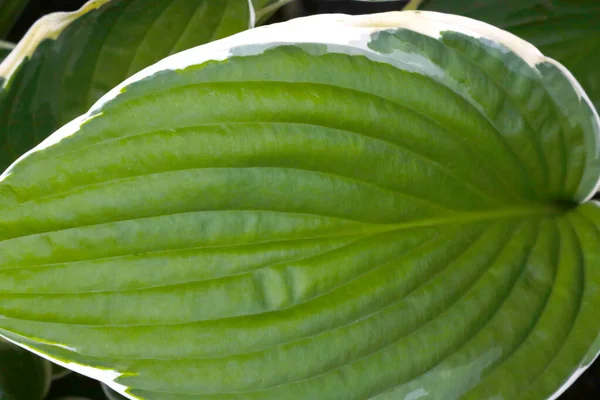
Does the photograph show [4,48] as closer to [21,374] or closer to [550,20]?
[21,374]

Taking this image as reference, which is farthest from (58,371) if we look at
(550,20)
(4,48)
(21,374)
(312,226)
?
(550,20)

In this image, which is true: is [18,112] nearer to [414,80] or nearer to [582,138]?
[414,80]

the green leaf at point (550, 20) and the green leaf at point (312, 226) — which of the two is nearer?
the green leaf at point (312, 226)

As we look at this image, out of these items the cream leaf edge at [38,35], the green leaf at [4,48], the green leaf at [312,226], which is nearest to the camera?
the green leaf at [312,226]

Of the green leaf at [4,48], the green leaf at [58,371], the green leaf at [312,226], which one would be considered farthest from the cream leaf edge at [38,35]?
the green leaf at [58,371]

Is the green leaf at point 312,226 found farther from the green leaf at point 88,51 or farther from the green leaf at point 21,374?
the green leaf at point 21,374

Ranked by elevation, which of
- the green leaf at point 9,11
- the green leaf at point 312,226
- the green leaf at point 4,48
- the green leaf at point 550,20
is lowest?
the green leaf at point 312,226
